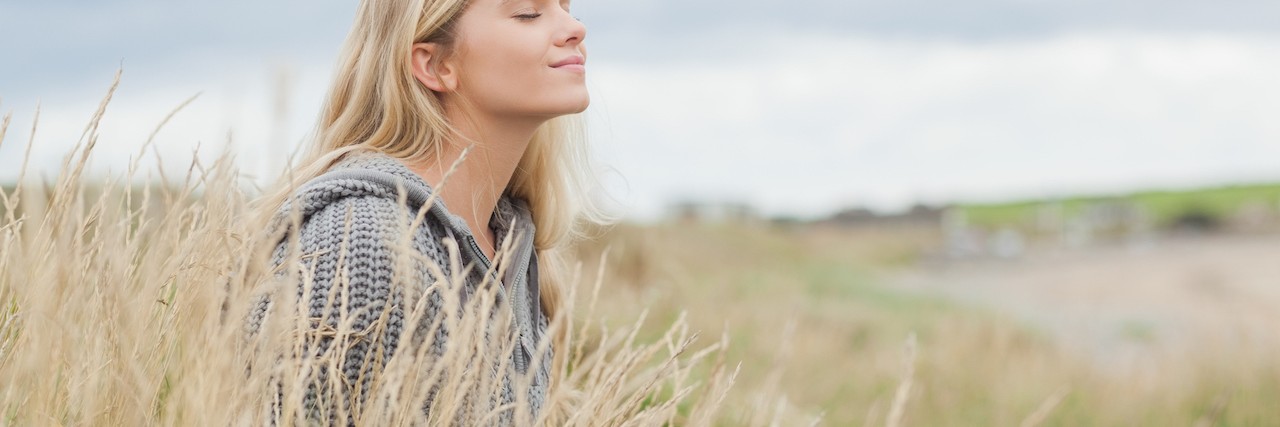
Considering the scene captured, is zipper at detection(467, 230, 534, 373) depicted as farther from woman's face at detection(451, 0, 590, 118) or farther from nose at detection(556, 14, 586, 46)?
nose at detection(556, 14, 586, 46)

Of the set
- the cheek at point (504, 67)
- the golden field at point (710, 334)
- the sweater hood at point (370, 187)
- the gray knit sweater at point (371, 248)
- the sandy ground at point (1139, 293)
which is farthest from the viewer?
the sandy ground at point (1139, 293)

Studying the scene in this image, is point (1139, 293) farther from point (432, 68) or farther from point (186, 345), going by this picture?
point (186, 345)

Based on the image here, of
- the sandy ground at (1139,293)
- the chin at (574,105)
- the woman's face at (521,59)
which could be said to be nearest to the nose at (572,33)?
the woman's face at (521,59)

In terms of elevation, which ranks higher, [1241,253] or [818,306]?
[818,306]

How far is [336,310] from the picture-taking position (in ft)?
6.26

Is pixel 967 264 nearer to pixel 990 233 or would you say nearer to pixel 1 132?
pixel 990 233

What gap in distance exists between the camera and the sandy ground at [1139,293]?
28.7 feet

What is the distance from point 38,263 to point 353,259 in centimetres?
48

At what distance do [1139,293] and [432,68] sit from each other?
60.5 feet

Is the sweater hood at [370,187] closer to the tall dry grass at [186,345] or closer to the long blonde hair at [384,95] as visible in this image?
the long blonde hair at [384,95]

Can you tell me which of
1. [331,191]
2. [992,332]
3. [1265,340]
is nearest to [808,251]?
[992,332]

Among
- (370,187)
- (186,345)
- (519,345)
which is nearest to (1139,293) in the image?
(519,345)

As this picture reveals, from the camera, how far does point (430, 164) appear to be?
230cm

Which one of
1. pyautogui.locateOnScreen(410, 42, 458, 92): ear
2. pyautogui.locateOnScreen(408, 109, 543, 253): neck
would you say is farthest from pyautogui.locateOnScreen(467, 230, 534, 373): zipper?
pyautogui.locateOnScreen(410, 42, 458, 92): ear
